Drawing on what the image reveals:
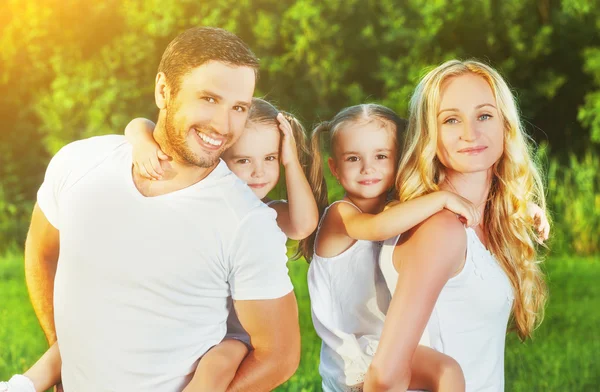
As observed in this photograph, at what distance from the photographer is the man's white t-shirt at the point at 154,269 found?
2.49 m

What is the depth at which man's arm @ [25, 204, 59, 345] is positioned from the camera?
9.04 feet

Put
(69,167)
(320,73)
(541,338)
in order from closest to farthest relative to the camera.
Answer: (69,167), (541,338), (320,73)

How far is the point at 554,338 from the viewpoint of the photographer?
502 centimetres

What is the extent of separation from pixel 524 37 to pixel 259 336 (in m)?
5.68

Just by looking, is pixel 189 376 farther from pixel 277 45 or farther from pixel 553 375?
pixel 277 45

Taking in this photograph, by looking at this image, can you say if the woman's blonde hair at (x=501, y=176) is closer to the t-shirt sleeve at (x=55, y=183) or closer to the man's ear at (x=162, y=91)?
the man's ear at (x=162, y=91)

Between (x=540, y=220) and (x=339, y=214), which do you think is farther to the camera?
(x=540, y=220)

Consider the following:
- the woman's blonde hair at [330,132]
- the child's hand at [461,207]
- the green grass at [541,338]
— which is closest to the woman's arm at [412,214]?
the child's hand at [461,207]

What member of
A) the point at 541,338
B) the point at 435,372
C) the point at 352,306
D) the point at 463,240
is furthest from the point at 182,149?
the point at 541,338

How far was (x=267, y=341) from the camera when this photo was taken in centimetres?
254

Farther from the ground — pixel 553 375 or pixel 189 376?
pixel 189 376

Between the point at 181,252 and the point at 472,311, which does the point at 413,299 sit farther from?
the point at 181,252

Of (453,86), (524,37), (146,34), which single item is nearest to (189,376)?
(453,86)

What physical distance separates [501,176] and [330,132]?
564mm
